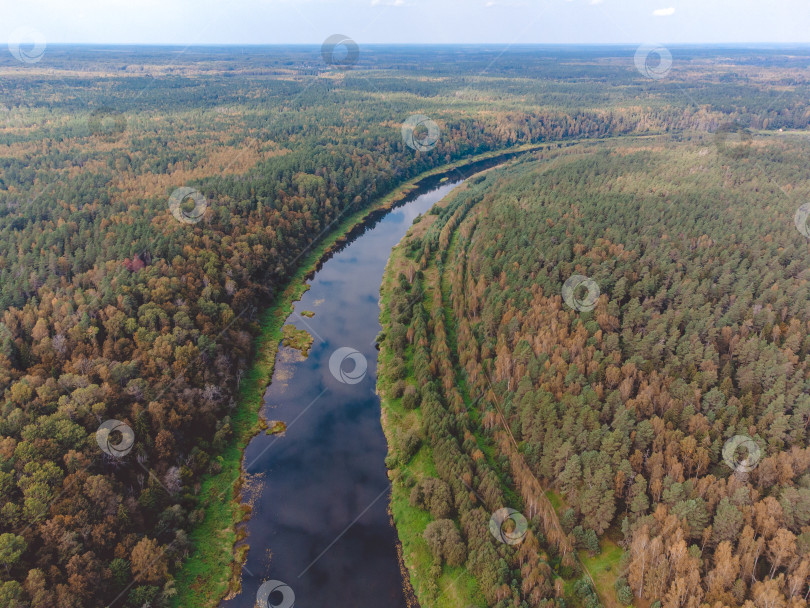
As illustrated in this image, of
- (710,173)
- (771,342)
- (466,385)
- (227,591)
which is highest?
(710,173)

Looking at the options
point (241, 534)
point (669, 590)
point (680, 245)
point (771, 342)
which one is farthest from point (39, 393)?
point (680, 245)

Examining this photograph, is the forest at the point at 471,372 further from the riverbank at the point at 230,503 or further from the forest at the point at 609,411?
the riverbank at the point at 230,503

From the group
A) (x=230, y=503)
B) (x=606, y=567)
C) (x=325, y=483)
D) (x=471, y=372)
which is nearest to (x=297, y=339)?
(x=325, y=483)

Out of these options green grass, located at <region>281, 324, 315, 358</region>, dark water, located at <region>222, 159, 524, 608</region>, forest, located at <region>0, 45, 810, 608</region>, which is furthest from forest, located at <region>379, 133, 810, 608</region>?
green grass, located at <region>281, 324, 315, 358</region>

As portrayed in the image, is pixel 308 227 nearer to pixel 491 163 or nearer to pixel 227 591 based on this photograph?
pixel 227 591

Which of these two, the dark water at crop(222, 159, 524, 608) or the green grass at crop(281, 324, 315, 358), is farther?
the green grass at crop(281, 324, 315, 358)

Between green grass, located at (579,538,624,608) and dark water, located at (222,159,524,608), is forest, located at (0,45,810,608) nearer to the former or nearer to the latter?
A: green grass, located at (579,538,624,608)
